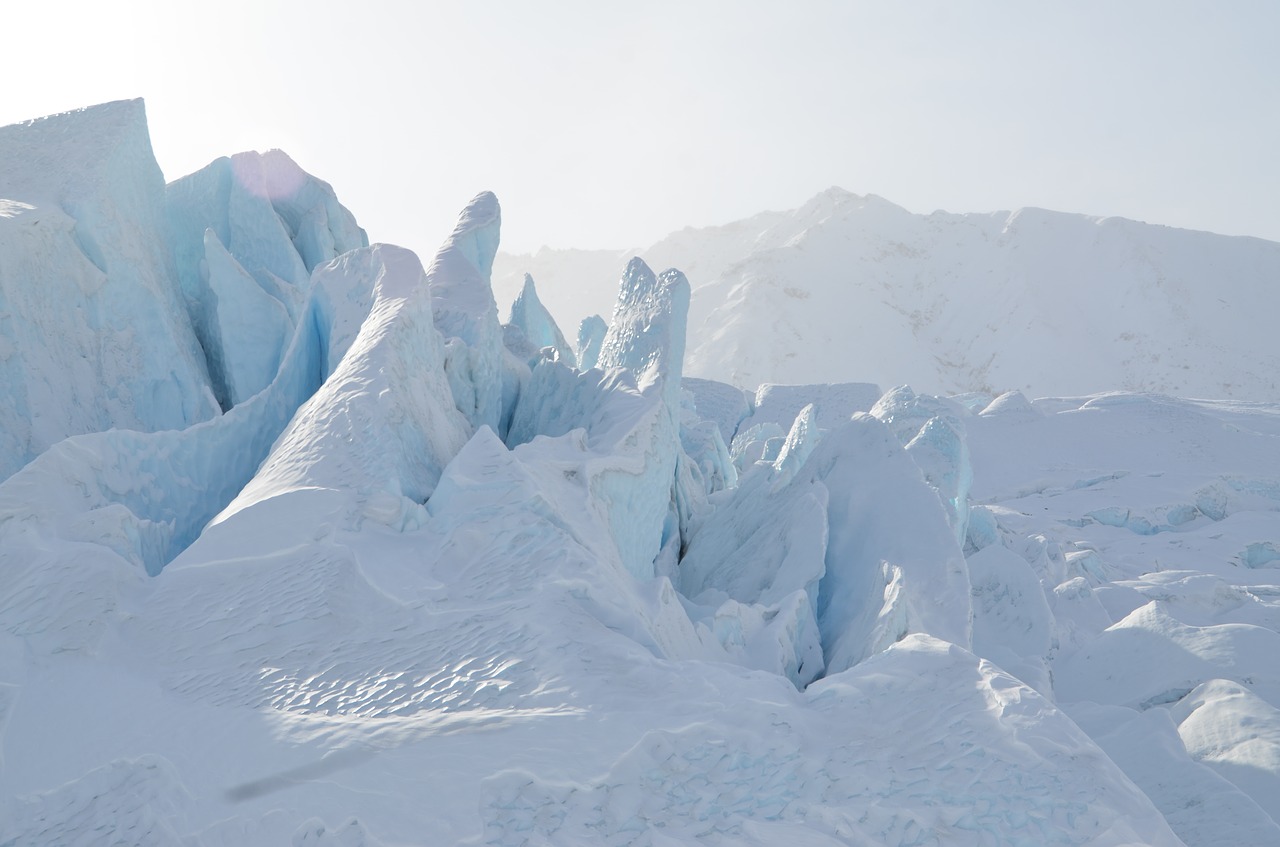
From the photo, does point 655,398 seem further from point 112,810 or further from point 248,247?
point 248,247

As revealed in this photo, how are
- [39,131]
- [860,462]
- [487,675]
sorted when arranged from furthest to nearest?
1. [39,131]
2. [860,462]
3. [487,675]

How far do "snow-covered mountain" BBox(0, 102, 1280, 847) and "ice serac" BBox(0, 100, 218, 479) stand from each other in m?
0.04

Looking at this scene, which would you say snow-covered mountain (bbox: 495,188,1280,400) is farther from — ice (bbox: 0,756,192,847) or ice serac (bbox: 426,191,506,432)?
ice (bbox: 0,756,192,847)

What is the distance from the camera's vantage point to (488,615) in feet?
12.6

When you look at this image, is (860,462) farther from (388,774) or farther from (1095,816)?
(388,774)

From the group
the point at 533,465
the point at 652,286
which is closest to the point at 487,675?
the point at 533,465

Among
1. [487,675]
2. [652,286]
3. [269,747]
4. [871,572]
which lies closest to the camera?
[269,747]

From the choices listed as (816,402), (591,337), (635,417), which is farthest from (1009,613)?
(816,402)

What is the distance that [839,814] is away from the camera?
289 centimetres

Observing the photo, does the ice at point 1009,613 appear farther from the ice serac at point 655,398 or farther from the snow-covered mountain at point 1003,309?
the snow-covered mountain at point 1003,309

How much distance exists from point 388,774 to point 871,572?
4569mm

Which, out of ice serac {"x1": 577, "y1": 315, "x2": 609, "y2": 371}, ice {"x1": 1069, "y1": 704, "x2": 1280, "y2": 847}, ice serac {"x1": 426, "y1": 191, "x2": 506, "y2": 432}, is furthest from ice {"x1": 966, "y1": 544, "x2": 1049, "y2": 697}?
ice serac {"x1": 577, "y1": 315, "x2": 609, "y2": 371}

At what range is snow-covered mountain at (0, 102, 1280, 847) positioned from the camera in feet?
9.61

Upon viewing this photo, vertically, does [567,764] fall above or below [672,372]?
below
